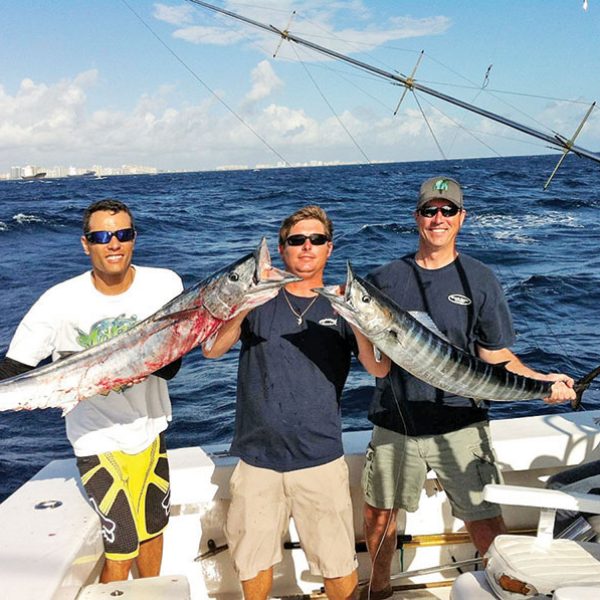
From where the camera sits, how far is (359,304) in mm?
2650

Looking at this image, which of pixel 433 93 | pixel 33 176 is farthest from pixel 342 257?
pixel 33 176

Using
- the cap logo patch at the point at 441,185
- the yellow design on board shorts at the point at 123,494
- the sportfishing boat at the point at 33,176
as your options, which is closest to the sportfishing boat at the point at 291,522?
the yellow design on board shorts at the point at 123,494

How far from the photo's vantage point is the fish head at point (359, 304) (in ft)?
8.62

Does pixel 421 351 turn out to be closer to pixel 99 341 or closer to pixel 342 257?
pixel 99 341

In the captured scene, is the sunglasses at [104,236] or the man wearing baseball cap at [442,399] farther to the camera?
the man wearing baseball cap at [442,399]

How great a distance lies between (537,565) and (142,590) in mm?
1618

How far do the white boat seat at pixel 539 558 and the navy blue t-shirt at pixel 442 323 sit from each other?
691mm

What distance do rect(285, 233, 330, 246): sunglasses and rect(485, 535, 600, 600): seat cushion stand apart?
1503mm

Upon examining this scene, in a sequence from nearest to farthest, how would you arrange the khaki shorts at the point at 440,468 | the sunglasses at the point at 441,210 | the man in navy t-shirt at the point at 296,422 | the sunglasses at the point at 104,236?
the sunglasses at the point at 104,236, the man in navy t-shirt at the point at 296,422, the sunglasses at the point at 441,210, the khaki shorts at the point at 440,468

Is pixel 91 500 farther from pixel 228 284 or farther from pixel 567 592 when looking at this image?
pixel 567 592

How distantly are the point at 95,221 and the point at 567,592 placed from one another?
7.80 feet

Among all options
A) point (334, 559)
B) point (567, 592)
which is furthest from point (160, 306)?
point (567, 592)

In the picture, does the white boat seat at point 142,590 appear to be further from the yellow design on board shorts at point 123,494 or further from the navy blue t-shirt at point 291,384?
the navy blue t-shirt at point 291,384

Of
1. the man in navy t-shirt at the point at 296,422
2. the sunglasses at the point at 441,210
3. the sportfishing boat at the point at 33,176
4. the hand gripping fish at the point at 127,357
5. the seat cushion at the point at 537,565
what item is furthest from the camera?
the sportfishing boat at the point at 33,176
